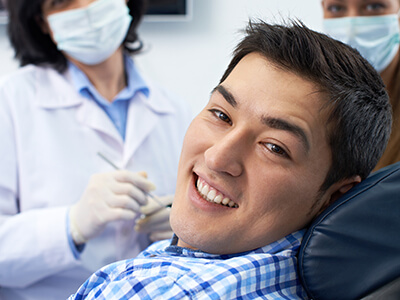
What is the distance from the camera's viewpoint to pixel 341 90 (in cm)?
87

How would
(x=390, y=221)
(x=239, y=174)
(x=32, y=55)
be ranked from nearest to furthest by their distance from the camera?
(x=390, y=221), (x=239, y=174), (x=32, y=55)

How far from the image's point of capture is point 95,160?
150 cm

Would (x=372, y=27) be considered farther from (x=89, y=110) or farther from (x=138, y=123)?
(x=89, y=110)

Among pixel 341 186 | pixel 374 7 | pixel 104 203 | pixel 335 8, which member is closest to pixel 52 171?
pixel 104 203

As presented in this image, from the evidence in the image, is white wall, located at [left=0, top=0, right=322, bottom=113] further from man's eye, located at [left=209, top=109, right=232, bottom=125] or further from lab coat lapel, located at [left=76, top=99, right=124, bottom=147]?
man's eye, located at [left=209, top=109, right=232, bottom=125]

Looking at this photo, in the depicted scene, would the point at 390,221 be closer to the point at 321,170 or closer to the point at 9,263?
the point at 321,170

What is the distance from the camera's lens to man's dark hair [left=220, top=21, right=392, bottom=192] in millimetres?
870

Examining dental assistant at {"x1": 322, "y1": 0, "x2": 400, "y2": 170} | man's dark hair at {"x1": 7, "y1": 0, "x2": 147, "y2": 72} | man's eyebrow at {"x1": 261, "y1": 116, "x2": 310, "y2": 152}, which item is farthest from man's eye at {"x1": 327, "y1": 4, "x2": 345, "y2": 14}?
man's dark hair at {"x1": 7, "y1": 0, "x2": 147, "y2": 72}

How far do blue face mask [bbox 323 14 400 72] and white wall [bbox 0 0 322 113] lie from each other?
864mm

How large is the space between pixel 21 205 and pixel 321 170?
40.9 inches

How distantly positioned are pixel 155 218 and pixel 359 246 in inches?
32.2

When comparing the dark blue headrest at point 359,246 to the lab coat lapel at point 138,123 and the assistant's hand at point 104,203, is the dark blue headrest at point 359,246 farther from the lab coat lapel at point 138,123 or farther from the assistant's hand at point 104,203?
the lab coat lapel at point 138,123

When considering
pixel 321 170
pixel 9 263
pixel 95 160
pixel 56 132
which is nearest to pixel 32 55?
pixel 56 132

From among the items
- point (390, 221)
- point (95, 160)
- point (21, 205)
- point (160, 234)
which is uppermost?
point (390, 221)
